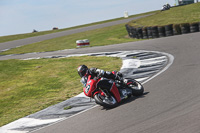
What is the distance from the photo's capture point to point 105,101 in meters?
7.89

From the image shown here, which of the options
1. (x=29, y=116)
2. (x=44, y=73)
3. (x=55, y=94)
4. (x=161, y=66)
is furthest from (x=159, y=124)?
(x=44, y=73)

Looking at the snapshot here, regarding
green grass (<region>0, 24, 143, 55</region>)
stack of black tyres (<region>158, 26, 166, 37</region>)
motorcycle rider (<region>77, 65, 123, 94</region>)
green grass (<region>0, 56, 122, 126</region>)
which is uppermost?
motorcycle rider (<region>77, 65, 123, 94</region>)

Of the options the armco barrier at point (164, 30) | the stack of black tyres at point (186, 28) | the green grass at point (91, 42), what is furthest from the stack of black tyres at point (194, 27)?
the green grass at point (91, 42)

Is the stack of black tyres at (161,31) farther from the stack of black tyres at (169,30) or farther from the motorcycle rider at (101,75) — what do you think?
the motorcycle rider at (101,75)

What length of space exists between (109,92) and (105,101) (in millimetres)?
420

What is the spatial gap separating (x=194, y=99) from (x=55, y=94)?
539cm

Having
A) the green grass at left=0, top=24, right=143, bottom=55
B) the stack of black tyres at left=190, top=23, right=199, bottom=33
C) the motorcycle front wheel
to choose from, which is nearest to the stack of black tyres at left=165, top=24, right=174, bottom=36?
the stack of black tyres at left=190, top=23, right=199, bottom=33

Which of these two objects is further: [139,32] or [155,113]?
[139,32]

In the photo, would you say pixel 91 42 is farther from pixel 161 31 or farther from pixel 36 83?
pixel 36 83

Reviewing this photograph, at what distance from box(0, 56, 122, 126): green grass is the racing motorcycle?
6.94 feet

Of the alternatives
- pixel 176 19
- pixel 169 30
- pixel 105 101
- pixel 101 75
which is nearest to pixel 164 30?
pixel 169 30

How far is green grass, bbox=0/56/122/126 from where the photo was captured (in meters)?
10.0

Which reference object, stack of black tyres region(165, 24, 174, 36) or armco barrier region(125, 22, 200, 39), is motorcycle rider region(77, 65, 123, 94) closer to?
armco barrier region(125, 22, 200, 39)

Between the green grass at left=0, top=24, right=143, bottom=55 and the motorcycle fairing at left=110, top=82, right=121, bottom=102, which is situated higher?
the motorcycle fairing at left=110, top=82, right=121, bottom=102
